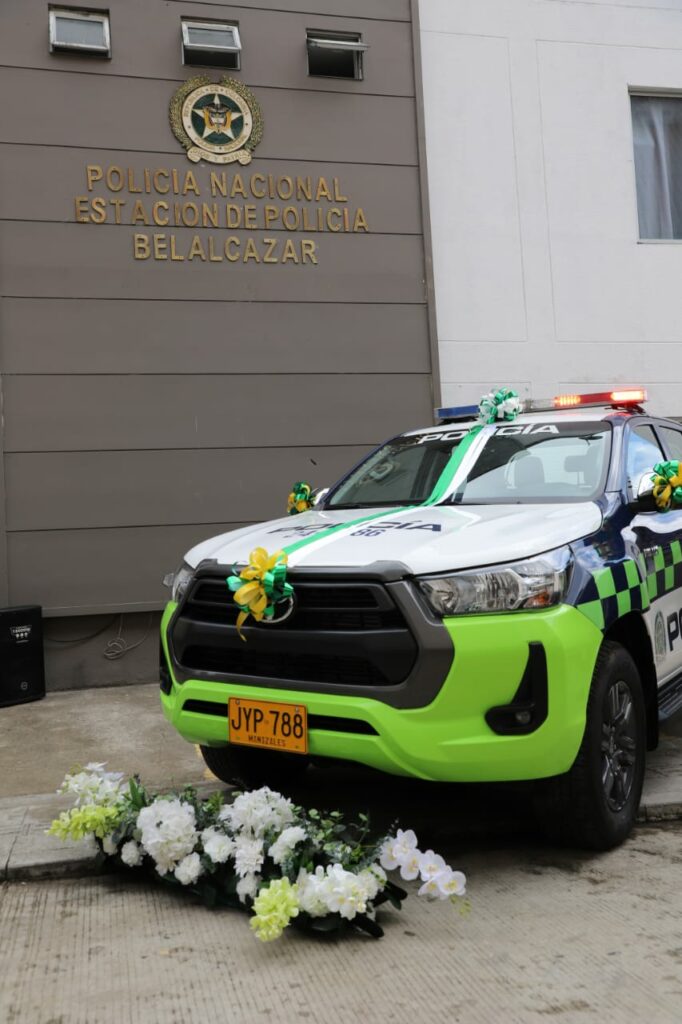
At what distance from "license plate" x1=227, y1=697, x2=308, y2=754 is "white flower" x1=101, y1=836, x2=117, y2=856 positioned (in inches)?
22.6

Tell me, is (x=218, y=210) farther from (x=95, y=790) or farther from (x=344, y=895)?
(x=344, y=895)

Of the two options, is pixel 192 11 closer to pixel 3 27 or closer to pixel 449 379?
pixel 3 27

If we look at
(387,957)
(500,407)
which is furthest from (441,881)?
(500,407)

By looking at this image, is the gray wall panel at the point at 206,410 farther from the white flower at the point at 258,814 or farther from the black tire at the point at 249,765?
the white flower at the point at 258,814

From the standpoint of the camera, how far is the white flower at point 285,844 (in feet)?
10.2

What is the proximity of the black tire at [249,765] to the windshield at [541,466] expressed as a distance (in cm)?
147

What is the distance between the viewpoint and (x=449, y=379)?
8195mm

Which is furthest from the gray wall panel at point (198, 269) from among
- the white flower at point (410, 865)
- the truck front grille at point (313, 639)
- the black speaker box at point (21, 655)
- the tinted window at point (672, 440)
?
the white flower at point (410, 865)

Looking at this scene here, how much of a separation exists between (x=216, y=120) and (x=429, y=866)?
6.68 meters

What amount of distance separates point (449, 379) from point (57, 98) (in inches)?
158

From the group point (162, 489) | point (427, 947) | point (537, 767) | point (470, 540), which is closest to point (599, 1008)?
point (427, 947)

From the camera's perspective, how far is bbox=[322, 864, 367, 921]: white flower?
2832mm

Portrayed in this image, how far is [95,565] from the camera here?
24.0ft

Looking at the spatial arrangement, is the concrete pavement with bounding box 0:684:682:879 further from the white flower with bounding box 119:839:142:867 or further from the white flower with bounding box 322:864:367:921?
the white flower with bounding box 322:864:367:921
